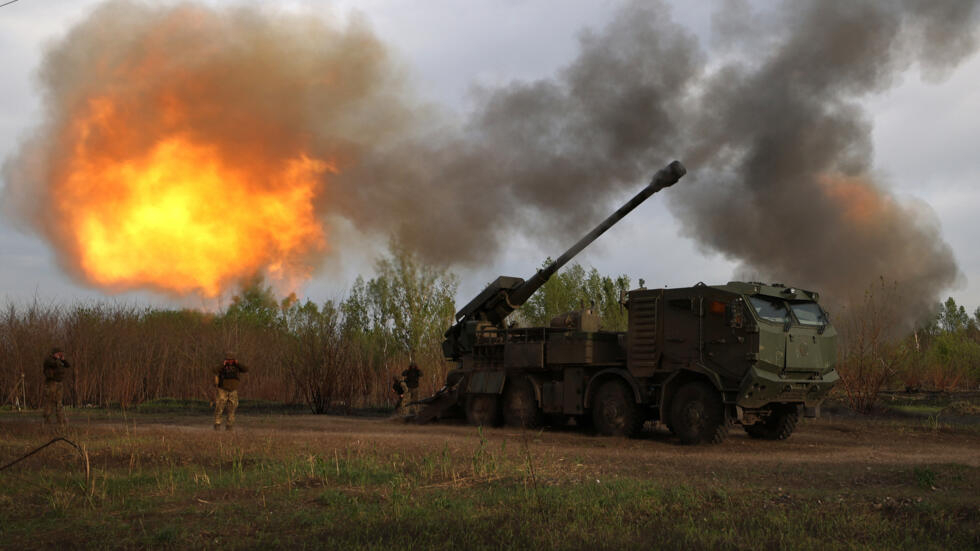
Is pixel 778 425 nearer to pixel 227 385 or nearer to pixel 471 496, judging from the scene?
pixel 471 496

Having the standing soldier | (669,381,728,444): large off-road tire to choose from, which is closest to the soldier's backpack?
the standing soldier

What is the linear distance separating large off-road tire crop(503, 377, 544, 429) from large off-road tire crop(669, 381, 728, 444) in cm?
397

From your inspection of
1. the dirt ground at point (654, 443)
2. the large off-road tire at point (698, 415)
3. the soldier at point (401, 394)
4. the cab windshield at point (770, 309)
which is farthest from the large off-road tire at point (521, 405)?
the soldier at point (401, 394)

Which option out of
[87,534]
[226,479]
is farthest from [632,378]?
[87,534]

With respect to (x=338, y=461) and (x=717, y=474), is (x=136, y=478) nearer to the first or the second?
(x=338, y=461)

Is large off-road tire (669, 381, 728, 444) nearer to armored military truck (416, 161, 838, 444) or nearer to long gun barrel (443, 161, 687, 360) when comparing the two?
armored military truck (416, 161, 838, 444)

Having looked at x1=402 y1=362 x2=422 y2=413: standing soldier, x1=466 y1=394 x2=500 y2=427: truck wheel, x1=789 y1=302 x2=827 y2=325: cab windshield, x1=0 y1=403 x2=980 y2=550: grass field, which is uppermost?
x1=789 y1=302 x2=827 y2=325: cab windshield

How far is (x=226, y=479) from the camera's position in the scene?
10.6 metres

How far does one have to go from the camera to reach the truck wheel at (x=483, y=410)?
21406mm

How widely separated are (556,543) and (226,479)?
4980 mm

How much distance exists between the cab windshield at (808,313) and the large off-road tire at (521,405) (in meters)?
6.14

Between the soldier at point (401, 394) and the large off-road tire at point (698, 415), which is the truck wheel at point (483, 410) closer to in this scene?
the soldier at point (401, 394)

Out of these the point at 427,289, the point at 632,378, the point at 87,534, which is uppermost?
the point at 427,289

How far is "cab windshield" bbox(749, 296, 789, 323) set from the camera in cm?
1641
